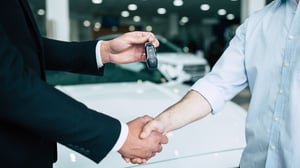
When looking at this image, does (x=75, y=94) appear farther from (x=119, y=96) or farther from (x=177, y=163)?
(x=177, y=163)

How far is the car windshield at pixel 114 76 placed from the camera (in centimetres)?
303

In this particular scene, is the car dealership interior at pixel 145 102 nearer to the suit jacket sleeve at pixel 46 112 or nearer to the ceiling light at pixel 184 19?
the suit jacket sleeve at pixel 46 112

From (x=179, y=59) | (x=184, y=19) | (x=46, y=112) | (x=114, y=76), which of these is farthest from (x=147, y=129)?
(x=184, y=19)

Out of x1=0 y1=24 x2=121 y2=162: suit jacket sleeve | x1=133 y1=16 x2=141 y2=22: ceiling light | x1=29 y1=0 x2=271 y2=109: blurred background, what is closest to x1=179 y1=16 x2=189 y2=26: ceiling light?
x1=29 y1=0 x2=271 y2=109: blurred background

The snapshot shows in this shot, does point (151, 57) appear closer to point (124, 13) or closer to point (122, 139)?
point (122, 139)

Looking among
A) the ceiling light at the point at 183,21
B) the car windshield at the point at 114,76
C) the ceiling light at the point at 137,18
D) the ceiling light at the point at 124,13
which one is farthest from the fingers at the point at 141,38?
the ceiling light at the point at 183,21

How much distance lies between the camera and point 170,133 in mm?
1913

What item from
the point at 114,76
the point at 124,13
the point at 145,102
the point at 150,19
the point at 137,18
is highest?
the point at 145,102

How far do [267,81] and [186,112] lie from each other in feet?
1.06

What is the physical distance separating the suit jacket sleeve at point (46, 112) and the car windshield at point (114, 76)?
1.98 meters

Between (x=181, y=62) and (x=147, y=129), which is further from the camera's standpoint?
(x=181, y=62)

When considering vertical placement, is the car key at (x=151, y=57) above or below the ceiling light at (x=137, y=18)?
above

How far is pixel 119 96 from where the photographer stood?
250 cm

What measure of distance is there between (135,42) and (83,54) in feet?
0.67
